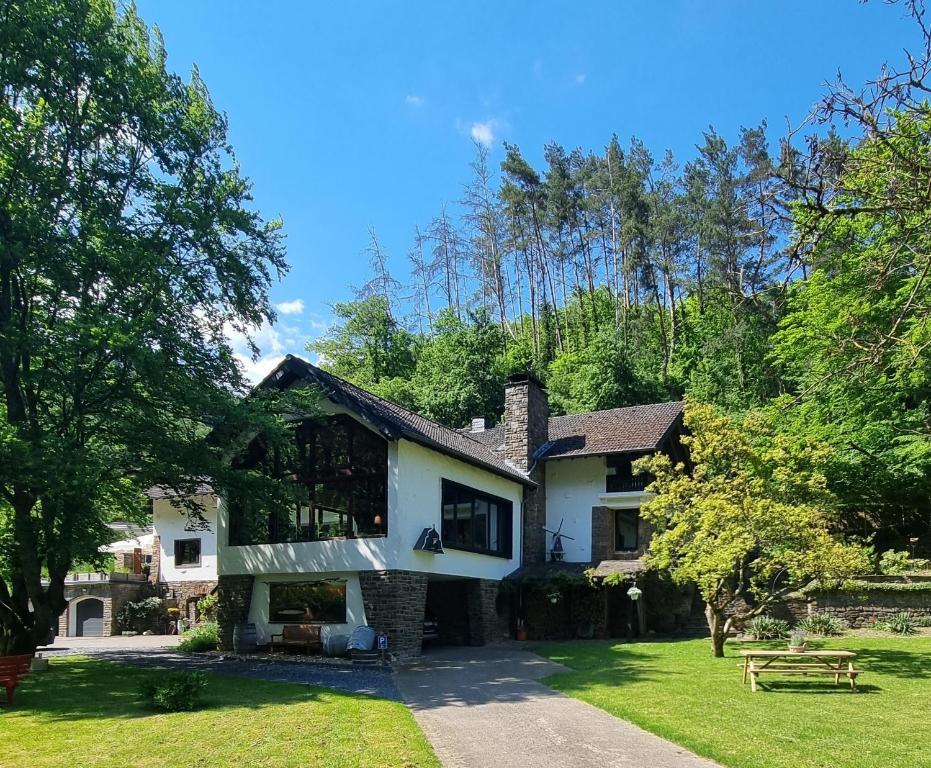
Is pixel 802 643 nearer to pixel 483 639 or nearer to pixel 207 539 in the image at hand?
pixel 483 639

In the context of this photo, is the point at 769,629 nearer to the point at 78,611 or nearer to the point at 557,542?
the point at 557,542

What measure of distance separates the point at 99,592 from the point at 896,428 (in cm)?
2839

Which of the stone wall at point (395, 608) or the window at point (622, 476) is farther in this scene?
the window at point (622, 476)

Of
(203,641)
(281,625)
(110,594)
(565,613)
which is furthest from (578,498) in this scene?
(110,594)

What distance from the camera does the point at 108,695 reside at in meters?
13.2

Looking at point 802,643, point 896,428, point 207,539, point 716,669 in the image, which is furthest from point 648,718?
point 207,539

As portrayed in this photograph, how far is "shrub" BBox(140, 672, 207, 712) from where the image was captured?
11.4 meters

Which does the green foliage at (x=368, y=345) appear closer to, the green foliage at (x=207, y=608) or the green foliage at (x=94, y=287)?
the green foliage at (x=207, y=608)

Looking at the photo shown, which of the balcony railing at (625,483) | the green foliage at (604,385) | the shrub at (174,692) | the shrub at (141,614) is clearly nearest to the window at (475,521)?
the balcony railing at (625,483)

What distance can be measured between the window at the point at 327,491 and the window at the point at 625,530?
900 centimetres

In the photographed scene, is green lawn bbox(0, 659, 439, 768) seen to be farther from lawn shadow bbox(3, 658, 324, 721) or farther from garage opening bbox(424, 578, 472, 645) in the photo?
garage opening bbox(424, 578, 472, 645)

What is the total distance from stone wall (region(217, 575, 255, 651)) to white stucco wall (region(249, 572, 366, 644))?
17cm

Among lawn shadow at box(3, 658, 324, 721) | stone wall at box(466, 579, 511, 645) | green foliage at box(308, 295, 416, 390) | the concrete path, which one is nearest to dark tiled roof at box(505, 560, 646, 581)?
stone wall at box(466, 579, 511, 645)

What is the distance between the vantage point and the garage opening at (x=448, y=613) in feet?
73.1
